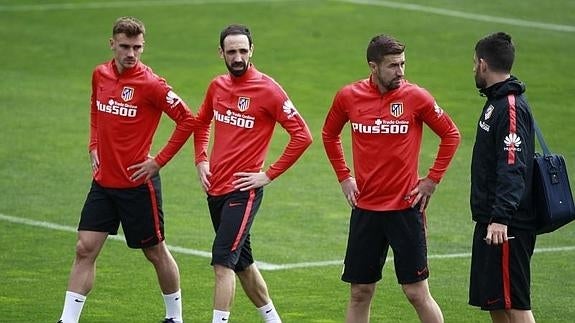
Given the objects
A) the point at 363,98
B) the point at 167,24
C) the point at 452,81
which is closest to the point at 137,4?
the point at 167,24

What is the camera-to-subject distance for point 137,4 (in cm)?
3512

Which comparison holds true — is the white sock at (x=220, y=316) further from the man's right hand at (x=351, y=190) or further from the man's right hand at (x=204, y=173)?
the man's right hand at (x=351, y=190)

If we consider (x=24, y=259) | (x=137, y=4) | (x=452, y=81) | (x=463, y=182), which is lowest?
(x=24, y=259)

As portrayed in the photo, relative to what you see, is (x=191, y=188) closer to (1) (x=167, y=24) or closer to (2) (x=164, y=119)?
(2) (x=164, y=119)

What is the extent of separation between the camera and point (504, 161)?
34.7 ft

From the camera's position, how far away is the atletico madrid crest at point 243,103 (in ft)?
39.8

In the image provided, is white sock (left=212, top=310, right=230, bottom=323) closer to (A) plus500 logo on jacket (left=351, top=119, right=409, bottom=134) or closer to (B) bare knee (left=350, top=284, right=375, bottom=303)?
(B) bare knee (left=350, top=284, right=375, bottom=303)

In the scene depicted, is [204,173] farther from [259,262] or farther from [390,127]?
[259,262]

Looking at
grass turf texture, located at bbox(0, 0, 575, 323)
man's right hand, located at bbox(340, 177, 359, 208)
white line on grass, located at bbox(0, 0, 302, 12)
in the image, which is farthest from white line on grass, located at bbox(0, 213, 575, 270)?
white line on grass, located at bbox(0, 0, 302, 12)

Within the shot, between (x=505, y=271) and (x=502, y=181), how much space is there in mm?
709

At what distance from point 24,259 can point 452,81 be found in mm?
13301

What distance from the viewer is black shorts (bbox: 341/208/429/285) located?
1143 centimetres

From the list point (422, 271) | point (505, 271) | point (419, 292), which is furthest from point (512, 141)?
point (419, 292)

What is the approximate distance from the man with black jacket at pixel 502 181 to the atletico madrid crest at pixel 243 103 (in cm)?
212
